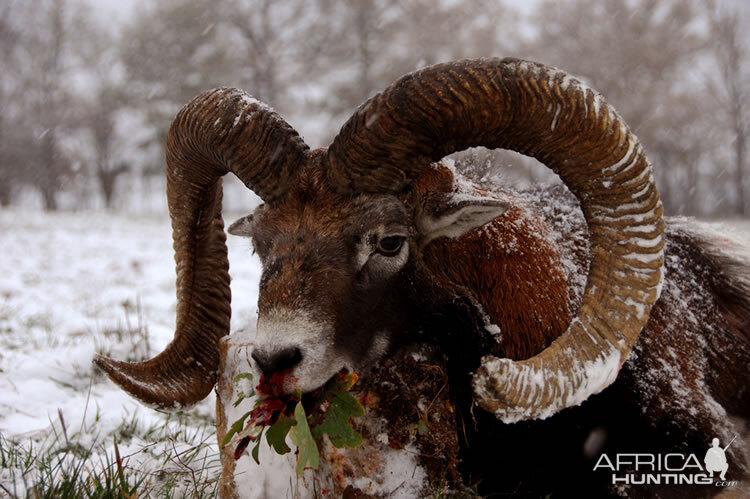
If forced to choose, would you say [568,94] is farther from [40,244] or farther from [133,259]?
[40,244]

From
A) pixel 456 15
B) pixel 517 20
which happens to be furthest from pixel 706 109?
pixel 456 15

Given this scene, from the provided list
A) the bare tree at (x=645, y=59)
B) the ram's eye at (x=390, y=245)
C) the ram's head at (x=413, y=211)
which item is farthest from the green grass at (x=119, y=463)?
the bare tree at (x=645, y=59)

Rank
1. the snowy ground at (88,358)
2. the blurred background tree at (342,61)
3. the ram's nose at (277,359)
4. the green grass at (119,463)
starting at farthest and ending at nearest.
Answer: the blurred background tree at (342,61)
the snowy ground at (88,358)
the green grass at (119,463)
the ram's nose at (277,359)

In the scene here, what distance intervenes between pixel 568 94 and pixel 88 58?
40194 mm

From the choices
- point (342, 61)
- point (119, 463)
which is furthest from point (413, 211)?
point (342, 61)

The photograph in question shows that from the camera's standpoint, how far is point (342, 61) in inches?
973

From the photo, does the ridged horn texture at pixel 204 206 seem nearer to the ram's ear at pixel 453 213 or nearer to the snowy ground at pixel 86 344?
the snowy ground at pixel 86 344

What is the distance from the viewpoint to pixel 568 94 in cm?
233

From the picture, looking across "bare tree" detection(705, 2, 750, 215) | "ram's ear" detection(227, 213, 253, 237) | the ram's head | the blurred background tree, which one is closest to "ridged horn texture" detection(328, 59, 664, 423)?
the ram's head

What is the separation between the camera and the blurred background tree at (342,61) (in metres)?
24.7

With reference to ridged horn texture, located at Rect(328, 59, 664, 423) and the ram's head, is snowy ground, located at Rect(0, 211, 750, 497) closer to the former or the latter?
the ram's head

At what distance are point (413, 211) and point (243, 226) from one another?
1310mm

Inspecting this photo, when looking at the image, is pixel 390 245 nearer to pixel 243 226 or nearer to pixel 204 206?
pixel 243 226

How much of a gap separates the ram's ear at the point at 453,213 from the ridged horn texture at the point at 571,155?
0.33m
